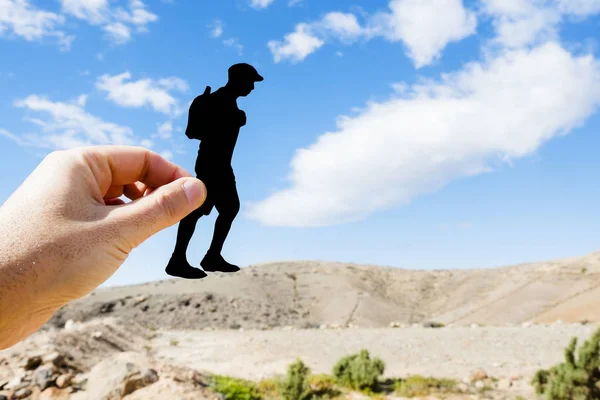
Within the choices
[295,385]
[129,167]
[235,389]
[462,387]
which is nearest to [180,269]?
[129,167]

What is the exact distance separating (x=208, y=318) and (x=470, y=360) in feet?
62.5

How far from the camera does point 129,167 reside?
3.36 metres

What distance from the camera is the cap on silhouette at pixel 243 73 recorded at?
10.2ft

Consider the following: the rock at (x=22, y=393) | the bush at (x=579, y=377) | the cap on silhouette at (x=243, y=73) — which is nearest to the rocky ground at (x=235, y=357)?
the rock at (x=22, y=393)

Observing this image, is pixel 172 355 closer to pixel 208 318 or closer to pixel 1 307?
pixel 208 318

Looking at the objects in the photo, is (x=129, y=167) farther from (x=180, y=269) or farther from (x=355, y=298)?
(x=355, y=298)

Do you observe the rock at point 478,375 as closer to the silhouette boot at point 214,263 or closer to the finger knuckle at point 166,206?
the silhouette boot at point 214,263

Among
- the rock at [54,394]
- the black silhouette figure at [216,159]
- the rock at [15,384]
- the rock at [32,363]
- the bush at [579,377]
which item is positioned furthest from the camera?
the bush at [579,377]

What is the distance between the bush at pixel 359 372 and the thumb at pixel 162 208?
1246 cm

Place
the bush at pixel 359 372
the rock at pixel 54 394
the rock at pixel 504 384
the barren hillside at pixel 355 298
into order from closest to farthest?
the rock at pixel 54 394 → the bush at pixel 359 372 → the rock at pixel 504 384 → the barren hillside at pixel 355 298

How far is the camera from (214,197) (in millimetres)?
3066

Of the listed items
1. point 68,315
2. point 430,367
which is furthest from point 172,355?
point 68,315

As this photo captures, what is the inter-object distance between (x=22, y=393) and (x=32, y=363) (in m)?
1.58

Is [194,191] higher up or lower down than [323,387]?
higher up
